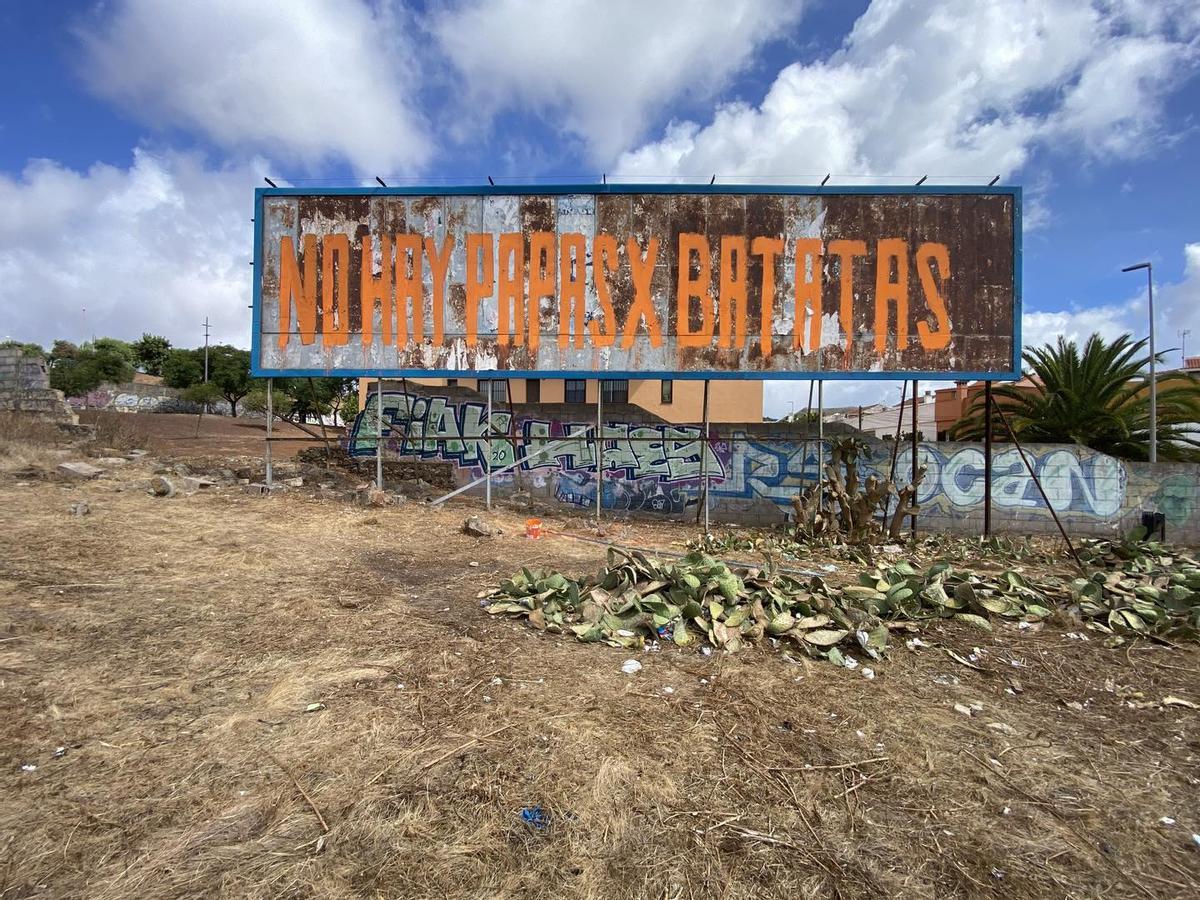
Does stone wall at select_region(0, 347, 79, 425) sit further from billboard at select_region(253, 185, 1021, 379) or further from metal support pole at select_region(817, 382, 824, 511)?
metal support pole at select_region(817, 382, 824, 511)

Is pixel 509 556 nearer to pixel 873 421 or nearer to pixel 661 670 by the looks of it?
pixel 661 670

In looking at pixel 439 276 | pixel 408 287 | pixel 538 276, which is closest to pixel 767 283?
pixel 538 276

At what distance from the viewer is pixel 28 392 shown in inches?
701

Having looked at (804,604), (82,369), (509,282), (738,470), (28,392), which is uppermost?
(82,369)

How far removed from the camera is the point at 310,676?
12.3 feet

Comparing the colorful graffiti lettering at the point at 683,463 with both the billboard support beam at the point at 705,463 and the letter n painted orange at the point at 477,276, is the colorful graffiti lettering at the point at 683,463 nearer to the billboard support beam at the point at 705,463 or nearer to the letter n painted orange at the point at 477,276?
the billboard support beam at the point at 705,463

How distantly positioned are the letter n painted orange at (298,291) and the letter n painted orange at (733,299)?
7.80 metres

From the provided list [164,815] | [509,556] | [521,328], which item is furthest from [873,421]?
[164,815]

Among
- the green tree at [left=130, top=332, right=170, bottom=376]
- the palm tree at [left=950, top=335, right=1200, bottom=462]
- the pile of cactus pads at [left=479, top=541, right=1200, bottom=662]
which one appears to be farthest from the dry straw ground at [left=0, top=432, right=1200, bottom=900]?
the green tree at [left=130, top=332, right=170, bottom=376]

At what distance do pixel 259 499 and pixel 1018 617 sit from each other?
36.2 feet

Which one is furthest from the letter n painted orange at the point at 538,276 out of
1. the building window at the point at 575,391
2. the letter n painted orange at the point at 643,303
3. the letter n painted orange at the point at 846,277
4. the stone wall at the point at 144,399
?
the stone wall at the point at 144,399

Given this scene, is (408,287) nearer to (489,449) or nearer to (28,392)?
(489,449)

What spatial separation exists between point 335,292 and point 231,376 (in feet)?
132

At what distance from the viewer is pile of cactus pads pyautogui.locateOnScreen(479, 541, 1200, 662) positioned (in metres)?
4.50
